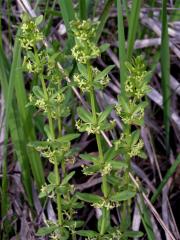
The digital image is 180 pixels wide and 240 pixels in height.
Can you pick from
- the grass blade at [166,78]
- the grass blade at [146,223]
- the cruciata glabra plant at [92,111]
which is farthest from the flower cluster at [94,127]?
the grass blade at [166,78]

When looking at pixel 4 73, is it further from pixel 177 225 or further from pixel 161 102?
pixel 177 225

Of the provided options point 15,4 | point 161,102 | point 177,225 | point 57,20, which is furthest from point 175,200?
point 15,4

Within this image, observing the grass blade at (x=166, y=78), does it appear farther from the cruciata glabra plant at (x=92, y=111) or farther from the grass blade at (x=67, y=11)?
the cruciata glabra plant at (x=92, y=111)

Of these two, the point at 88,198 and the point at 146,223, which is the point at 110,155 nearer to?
the point at 88,198

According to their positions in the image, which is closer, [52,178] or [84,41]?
[84,41]

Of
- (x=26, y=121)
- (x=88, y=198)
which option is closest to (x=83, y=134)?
(x=26, y=121)

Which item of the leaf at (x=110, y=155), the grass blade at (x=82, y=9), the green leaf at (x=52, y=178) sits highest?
the grass blade at (x=82, y=9)
